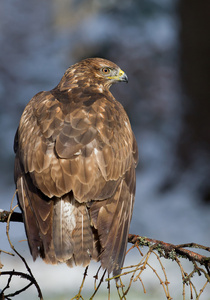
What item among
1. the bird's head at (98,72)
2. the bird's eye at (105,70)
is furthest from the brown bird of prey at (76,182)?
the bird's eye at (105,70)

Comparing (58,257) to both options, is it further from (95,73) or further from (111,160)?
(95,73)

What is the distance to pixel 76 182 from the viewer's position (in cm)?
329

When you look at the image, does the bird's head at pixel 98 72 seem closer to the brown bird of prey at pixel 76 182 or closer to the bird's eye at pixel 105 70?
the bird's eye at pixel 105 70

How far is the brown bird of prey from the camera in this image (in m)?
3.27

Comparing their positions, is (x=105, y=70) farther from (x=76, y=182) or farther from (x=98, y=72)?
(x=76, y=182)

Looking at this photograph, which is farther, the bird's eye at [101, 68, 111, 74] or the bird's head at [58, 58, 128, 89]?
the bird's eye at [101, 68, 111, 74]

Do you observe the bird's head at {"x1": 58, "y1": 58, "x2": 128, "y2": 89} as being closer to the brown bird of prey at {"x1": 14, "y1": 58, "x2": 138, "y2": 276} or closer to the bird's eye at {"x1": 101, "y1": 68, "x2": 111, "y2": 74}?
the bird's eye at {"x1": 101, "y1": 68, "x2": 111, "y2": 74}

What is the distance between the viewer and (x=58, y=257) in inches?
125

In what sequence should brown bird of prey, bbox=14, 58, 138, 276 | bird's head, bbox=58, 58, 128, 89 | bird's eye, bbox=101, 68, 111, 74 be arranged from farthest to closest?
1. bird's eye, bbox=101, 68, 111, 74
2. bird's head, bbox=58, 58, 128, 89
3. brown bird of prey, bbox=14, 58, 138, 276

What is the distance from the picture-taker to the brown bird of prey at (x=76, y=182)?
327 cm

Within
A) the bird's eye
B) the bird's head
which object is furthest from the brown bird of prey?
the bird's eye

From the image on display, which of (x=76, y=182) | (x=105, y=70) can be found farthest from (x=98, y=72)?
(x=76, y=182)

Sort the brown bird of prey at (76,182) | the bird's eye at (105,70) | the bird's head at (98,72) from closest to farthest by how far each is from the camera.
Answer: the brown bird of prey at (76,182) → the bird's head at (98,72) → the bird's eye at (105,70)

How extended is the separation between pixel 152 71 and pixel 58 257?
583cm
